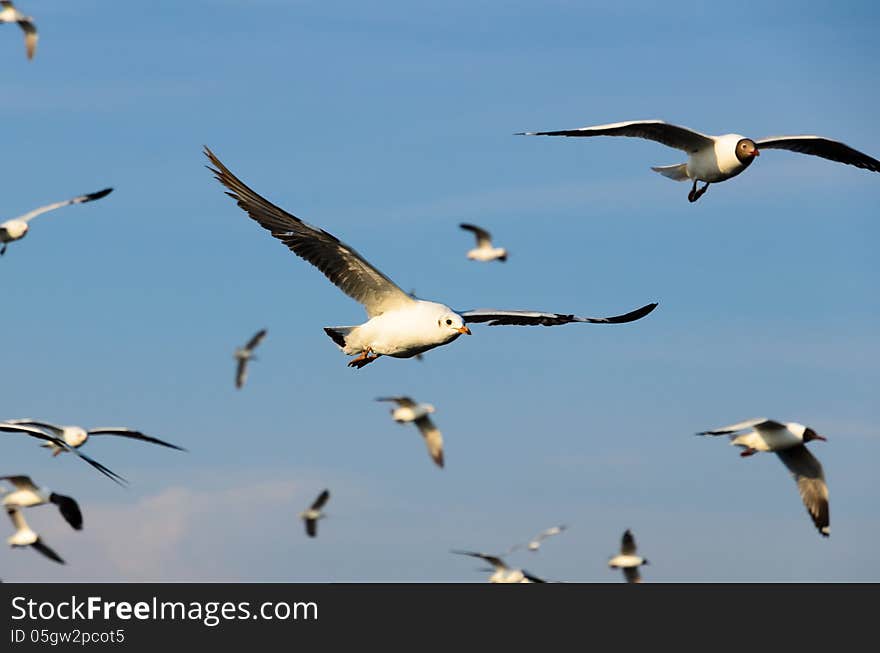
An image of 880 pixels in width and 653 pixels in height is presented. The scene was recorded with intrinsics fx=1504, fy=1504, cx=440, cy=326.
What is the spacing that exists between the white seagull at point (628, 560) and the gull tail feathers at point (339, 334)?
21.2 m

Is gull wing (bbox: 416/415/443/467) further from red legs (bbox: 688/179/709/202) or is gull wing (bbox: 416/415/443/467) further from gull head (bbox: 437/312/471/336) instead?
gull head (bbox: 437/312/471/336)

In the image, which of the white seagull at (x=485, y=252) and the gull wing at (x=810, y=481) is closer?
the gull wing at (x=810, y=481)

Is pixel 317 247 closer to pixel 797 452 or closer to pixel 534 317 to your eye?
pixel 534 317

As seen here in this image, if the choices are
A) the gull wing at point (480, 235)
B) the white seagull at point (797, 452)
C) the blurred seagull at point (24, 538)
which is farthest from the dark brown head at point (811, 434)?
the gull wing at point (480, 235)

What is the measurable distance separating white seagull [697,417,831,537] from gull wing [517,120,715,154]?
16.5 feet

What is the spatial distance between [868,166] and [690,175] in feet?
13.7

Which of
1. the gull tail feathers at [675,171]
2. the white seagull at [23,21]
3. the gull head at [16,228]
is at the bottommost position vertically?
the gull tail feathers at [675,171]

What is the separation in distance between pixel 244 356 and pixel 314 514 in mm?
10539

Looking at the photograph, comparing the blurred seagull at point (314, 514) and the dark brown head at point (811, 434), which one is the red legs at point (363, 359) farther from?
the blurred seagull at point (314, 514)

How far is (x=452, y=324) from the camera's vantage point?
19.0 metres

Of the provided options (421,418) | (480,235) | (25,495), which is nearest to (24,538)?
(25,495)

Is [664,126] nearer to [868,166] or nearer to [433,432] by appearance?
[868,166]

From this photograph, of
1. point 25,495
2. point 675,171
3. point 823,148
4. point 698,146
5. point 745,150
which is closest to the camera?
point 745,150

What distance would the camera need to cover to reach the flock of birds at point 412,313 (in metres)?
18.8
